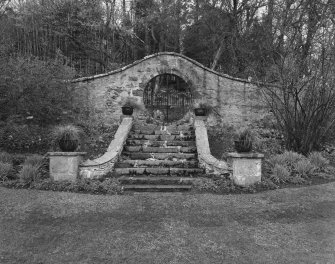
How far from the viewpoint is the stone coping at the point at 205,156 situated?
20.5ft

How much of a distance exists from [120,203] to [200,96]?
6.32 metres

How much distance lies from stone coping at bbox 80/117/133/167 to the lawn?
45.6 inches

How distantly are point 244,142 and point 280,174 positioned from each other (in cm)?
112

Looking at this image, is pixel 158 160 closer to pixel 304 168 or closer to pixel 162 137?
pixel 162 137

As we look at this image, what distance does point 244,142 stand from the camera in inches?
226

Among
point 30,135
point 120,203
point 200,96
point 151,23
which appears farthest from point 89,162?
point 151,23

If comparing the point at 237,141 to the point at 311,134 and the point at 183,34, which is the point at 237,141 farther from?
the point at 183,34

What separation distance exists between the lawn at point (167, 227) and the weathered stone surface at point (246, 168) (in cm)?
46

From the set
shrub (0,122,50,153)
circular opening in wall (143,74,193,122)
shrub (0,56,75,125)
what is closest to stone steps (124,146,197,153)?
shrub (0,122,50,153)

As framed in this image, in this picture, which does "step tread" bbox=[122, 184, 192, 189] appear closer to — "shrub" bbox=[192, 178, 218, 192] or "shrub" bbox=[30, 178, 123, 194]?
"shrub" bbox=[192, 178, 218, 192]

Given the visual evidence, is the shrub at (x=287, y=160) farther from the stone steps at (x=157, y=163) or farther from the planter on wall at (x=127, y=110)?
the planter on wall at (x=127, y=110)

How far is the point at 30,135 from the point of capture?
26.5ft

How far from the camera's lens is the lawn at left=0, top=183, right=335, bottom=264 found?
10.5 feet

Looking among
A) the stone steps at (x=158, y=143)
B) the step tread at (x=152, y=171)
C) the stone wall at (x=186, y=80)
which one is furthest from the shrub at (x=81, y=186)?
the stone wall at (x=186, y=80)
